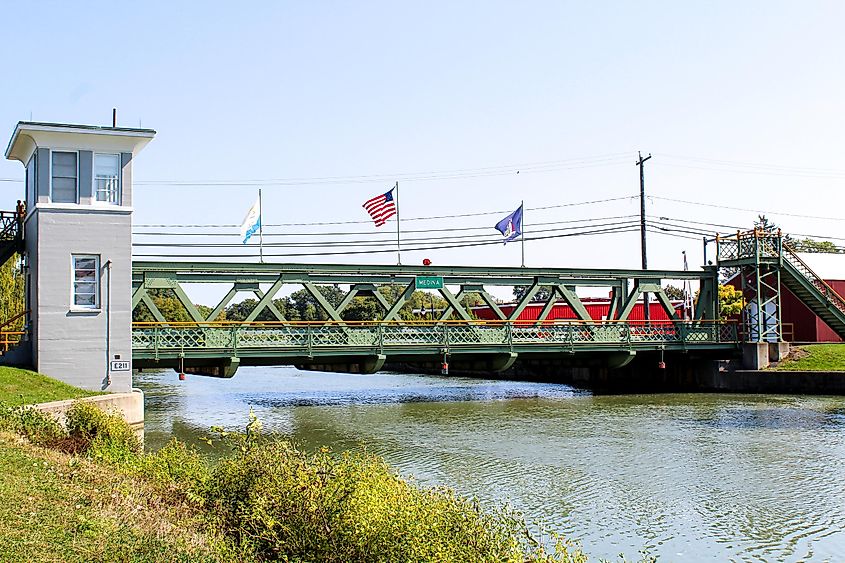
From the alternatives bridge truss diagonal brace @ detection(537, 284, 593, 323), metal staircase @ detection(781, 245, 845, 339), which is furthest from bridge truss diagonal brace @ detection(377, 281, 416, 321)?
metal staircase @ detection(781, 245, 845, 339)

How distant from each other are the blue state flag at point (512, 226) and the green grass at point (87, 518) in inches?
1241

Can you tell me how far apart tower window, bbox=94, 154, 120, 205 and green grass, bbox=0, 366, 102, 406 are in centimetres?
527

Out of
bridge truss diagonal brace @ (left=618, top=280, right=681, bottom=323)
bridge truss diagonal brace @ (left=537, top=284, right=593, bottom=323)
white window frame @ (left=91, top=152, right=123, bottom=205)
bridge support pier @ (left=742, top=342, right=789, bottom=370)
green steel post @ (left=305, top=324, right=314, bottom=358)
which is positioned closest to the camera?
white window frame @ (left=91, top=152, right=123, bottom=205)

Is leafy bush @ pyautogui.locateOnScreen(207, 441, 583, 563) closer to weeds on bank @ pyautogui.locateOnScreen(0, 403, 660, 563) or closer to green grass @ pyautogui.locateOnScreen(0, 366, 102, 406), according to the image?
weeds on bank @ pyautogui.locateOnScreen(0, 403, 660, 563)

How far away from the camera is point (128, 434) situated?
17156mm

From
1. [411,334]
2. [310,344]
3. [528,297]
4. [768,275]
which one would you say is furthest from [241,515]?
[768,275]

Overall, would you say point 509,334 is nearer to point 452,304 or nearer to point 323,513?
point 452,304

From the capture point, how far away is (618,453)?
2170 cm

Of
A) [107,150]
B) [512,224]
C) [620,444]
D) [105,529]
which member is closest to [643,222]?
[512,224]

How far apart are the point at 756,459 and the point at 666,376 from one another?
23321mm

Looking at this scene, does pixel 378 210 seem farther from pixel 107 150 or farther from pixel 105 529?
pixel 105 529

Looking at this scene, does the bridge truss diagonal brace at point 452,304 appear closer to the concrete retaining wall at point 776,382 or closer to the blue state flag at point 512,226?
the blue state flag at point 512,226

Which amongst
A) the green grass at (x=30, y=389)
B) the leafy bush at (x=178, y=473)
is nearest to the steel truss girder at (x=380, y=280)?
the green grass at (x=30, y=389)

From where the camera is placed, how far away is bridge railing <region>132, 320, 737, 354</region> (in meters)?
29.2
